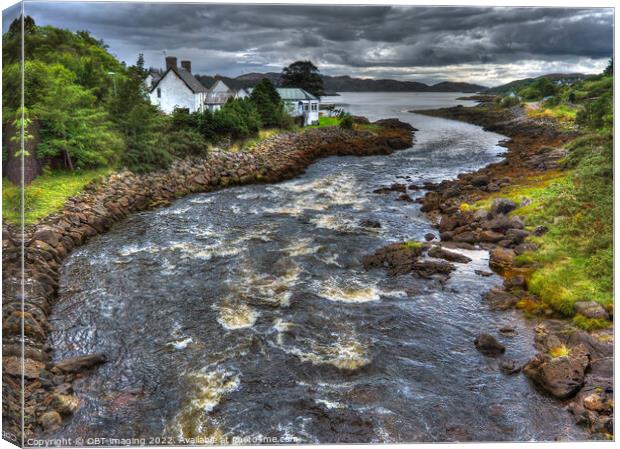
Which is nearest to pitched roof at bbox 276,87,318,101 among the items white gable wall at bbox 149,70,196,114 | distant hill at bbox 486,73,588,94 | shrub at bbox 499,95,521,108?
white gable wall at bbox 149,70,196,114

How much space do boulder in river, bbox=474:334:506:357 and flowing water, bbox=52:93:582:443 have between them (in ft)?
0.40

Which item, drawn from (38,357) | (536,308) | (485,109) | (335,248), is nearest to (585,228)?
(536,308)

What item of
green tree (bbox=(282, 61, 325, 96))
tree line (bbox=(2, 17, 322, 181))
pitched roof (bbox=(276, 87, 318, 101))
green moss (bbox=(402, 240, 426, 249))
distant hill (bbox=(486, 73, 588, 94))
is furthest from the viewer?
green moss (bbox=(402, 240, 426, 249))

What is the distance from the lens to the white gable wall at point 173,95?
12048 millimetres

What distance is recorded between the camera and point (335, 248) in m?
12.0

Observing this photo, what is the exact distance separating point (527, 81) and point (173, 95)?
1117 centimetres

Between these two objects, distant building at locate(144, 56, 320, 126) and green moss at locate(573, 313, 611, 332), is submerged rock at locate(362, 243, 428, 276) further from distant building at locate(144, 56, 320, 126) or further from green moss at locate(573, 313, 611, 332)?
green moss at locate(573, 313, 611, 332)

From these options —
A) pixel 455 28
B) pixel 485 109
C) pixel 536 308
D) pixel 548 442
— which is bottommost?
pixel 548 442

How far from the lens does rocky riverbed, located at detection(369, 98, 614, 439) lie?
287 inches

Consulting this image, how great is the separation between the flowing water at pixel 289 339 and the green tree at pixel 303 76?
0.48 m

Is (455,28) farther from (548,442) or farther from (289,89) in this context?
(548,442)

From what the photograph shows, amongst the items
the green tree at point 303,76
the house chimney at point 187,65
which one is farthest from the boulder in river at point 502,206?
the house chimney at point 187,65

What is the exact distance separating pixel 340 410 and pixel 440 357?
2111 mm

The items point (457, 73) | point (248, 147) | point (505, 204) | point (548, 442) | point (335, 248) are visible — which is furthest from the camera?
point (248, 147)
